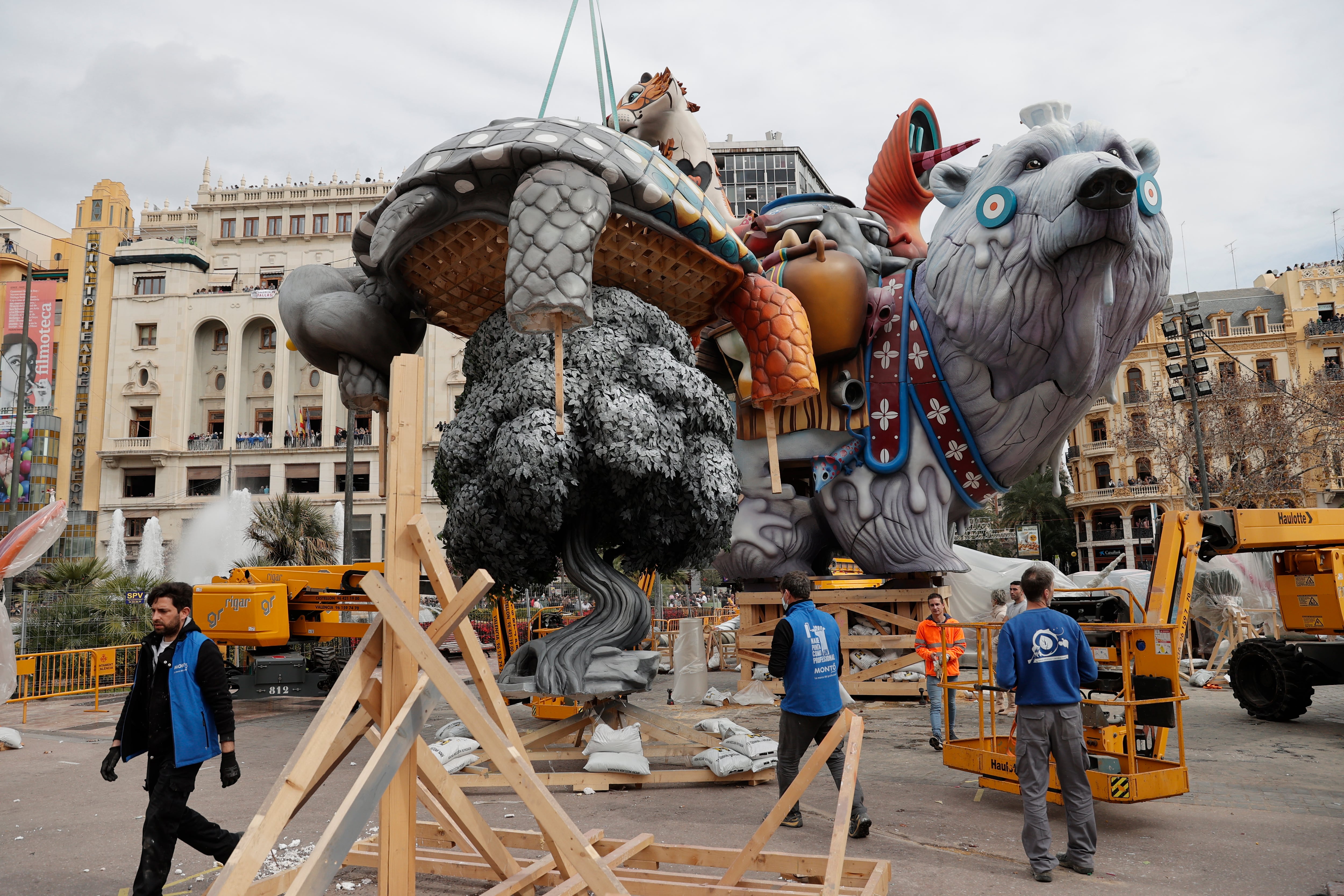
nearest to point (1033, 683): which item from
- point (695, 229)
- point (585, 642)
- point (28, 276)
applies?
point (585, 642)

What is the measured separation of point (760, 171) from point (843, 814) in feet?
178

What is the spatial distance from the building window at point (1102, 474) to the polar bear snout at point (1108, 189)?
114 feet

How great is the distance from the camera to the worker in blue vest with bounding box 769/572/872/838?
5.14 meters

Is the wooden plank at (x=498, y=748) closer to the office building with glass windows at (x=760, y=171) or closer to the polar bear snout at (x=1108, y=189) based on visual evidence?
the polar bear snout at (x=1108, y=189)

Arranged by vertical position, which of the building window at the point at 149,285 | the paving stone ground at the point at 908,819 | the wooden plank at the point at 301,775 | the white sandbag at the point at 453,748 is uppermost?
the building window at the point at 149,285

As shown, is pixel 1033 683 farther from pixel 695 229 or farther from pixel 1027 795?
pixel 695 229

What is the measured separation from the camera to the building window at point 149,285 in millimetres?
41875

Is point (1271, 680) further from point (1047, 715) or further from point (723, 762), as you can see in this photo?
point (723, 762)

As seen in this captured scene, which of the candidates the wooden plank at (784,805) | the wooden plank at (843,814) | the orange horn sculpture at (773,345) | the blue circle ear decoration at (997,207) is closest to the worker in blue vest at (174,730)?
the wooden plank at (784,805)

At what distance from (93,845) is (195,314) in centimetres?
4154

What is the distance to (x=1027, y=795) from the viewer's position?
468 centimetres

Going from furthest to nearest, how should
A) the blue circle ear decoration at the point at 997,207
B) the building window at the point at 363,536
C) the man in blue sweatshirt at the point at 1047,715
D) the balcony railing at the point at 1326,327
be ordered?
the building window at the point at 363,536, the balcony railing at the point at 1326,327, the blue circle ear decoration at the point at 997,207, the man in blue sweatshirt at the point at 1047,715

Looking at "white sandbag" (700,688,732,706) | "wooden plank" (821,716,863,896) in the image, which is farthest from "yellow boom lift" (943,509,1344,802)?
"white sandbag" (700,688,732,706)

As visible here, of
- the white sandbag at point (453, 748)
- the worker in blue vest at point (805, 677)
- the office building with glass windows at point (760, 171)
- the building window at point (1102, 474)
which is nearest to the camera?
the worker in blue vest at point (805, 677)
